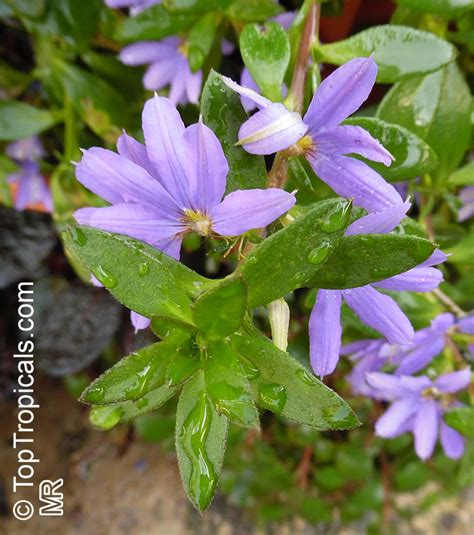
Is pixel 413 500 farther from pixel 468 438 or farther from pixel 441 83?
pixel 441 83

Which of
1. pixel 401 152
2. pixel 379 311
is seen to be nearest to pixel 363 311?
pixel 379 311

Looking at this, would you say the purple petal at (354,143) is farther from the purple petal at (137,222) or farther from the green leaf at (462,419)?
the green leaf at (462,419)

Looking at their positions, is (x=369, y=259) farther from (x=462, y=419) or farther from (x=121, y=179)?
(x=462, y=419)

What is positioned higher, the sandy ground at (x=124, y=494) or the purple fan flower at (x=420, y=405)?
the purple fan flower at (x=420, y=405)

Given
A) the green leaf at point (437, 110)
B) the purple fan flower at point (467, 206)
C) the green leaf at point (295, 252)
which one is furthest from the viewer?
the purple fan flower at point (467, 206)

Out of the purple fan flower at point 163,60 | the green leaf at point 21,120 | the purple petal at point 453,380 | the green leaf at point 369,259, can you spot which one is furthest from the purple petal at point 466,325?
the green leaf at point 21,120

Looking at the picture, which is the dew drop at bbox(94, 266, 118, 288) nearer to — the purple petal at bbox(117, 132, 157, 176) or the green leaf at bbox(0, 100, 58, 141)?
the purple petal at bbox(117, 132, 157, 176)

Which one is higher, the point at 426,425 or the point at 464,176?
the point at 464,176
